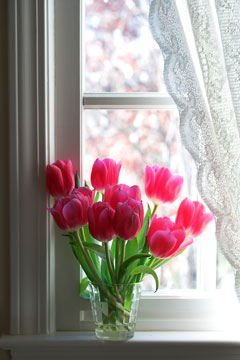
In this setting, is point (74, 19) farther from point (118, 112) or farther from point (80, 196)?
point (80, 196)

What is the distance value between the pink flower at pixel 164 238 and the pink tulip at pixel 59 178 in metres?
0.21

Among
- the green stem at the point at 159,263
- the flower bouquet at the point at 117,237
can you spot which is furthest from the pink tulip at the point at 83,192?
the green stem at the point at 159,263

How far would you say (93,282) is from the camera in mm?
1108

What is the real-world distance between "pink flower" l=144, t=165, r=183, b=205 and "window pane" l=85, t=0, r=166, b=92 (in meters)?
0.27

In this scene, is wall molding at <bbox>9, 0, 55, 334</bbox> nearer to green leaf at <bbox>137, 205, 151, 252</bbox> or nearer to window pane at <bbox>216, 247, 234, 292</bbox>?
green leaf at <bbox>137, 205, 151, 252</bbox>

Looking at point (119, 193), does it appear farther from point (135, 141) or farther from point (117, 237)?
point (135, 141)

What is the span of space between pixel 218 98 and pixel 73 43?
40cm

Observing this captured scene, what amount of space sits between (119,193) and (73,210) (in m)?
0.11

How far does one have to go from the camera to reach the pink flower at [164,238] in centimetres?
104

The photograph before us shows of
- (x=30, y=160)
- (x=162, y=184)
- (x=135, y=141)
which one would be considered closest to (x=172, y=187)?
(x=162, y=184)

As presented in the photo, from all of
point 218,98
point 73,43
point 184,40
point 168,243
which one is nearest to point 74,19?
point 73,43

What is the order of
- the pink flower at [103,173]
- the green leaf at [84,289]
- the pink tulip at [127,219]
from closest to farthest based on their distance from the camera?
the pink tulip at [127,219], the pink flower at [103,173], the green leaf at [84,289]

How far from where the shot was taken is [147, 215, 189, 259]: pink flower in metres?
1.04

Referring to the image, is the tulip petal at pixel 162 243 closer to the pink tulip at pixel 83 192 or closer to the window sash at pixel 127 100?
the pink tulip at pixel 83 192
